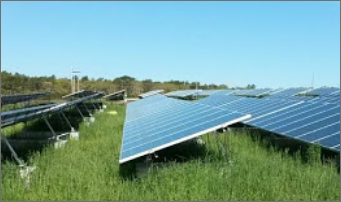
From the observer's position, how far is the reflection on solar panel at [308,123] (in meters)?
6.64

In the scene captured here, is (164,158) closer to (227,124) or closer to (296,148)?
(227,124)

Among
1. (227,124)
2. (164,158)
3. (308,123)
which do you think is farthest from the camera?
(308,123)

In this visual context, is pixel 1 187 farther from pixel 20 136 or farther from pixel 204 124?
pixel 20 136

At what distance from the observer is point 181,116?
23.7 feet

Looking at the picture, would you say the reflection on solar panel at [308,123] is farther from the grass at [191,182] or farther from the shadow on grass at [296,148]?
the grass at [191,182]

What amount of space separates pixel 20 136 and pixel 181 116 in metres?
6.69

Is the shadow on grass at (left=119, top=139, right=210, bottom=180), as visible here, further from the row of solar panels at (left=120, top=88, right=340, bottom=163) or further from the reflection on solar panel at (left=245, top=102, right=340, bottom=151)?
the reflection on solar panel at (left=245, top=102, right=340, bottom=151)

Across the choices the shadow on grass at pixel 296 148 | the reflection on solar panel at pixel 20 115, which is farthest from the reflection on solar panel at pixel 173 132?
the reflection on solar panel at pixel 20 115

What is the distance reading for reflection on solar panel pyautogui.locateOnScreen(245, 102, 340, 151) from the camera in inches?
262

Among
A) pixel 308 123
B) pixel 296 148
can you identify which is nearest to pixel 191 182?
pixel 308 123

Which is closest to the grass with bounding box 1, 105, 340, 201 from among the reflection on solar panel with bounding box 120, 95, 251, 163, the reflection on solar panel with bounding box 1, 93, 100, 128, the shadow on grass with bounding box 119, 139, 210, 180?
the shadow on grass with bounding box 119, 139, 210, 180

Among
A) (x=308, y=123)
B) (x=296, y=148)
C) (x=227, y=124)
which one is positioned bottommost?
(x=296, y=148)

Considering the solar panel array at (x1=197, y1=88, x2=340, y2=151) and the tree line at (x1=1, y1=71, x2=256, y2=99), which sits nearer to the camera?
the solar panel array at (x1=197, y1=88, x2=340, y2=151)

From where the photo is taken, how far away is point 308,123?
7801 mm
